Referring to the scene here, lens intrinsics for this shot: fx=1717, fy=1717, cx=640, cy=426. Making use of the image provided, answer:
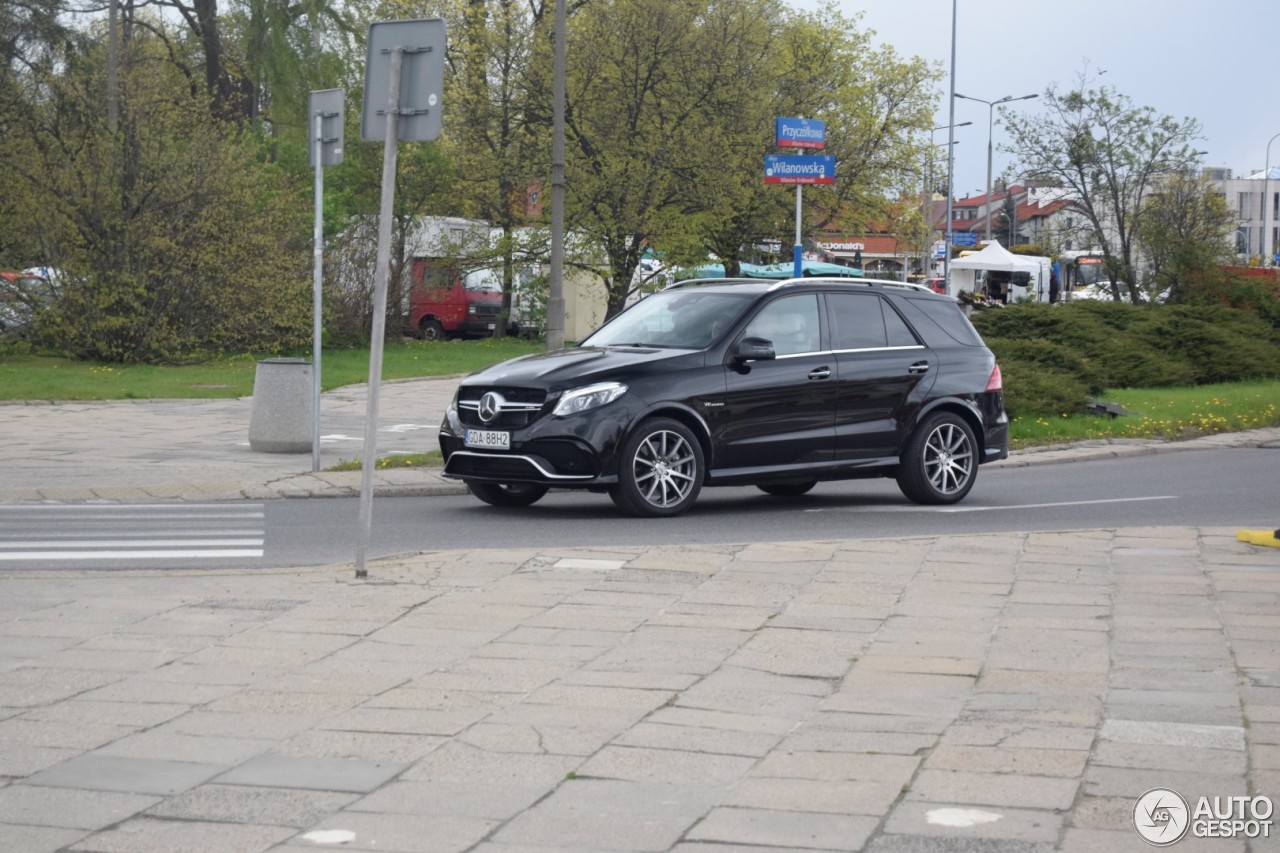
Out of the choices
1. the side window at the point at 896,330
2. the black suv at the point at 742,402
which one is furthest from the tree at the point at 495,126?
the side window at the point at 896,330

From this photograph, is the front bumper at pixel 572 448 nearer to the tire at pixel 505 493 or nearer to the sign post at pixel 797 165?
the tire at pixel 505 493

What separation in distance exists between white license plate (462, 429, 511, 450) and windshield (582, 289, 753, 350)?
1.44 m

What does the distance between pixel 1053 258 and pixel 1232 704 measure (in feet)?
122

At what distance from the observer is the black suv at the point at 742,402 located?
1220 centimetres

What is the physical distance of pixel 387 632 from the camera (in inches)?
297

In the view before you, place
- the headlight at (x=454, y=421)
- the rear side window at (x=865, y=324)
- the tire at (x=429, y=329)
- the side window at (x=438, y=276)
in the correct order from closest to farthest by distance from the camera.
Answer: the headlight at (x=454, y=421) → the rear side window at (x=865, y=324) → the side window at (x=438, y=276) → the tire at (x=429, y=329)

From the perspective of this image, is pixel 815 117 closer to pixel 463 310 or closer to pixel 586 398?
pixel 463 310

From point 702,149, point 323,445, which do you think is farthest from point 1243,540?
point 702,149

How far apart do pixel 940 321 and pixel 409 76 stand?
252 inches

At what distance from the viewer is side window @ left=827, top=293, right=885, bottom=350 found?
1362 centimetres

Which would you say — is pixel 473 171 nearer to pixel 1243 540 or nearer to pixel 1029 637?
pixel 1243 540

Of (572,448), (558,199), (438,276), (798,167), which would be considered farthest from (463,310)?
(572,448)

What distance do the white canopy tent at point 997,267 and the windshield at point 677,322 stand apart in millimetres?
45408

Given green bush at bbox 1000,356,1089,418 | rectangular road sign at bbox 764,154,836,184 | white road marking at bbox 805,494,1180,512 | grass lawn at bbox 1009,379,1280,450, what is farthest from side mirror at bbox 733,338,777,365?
green bush at bbox 1000,356,1089,418
